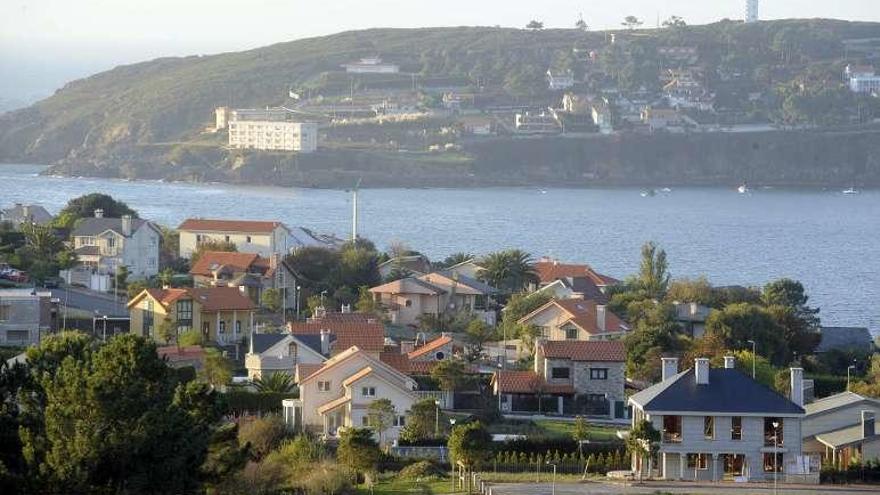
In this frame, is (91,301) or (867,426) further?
(91,301)

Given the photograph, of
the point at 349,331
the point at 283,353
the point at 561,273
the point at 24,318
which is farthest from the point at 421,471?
the point at 561,273

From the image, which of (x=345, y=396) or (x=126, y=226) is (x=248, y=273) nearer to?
(x=126, y=226)

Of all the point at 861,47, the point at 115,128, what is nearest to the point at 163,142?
the point at 115,128

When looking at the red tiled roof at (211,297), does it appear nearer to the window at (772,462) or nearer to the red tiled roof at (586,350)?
the red tiled roof at (586,350)

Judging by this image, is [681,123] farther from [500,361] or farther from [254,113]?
[500,361]

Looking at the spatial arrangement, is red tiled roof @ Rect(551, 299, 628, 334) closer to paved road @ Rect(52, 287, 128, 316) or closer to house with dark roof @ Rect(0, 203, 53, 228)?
paved road @ Rect(52, 287, 128, 316)

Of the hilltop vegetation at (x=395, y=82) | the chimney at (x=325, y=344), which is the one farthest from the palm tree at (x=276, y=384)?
the hilltop vegetation at (x=395, y=82)
